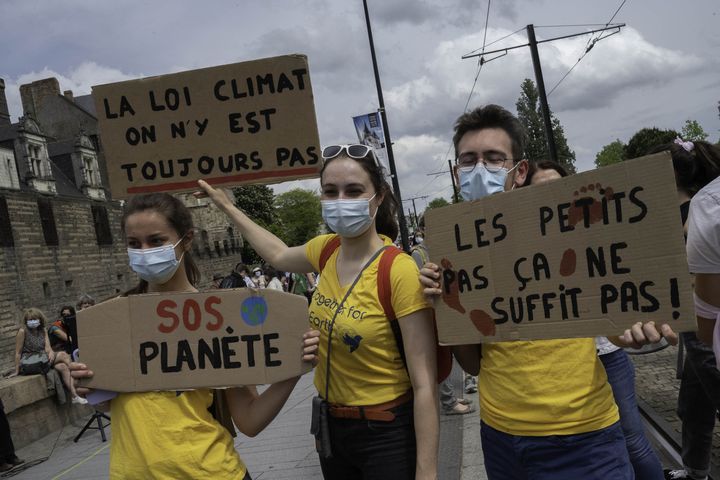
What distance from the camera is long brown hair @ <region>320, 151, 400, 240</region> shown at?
262 centimetres

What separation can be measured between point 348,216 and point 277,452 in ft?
13.2

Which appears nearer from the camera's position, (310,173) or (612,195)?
(612,195)

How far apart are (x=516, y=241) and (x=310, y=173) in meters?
0.86

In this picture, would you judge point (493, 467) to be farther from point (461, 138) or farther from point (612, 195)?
point (461, 138)

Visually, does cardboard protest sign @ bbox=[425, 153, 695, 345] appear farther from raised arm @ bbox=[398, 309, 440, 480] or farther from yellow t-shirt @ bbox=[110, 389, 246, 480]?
yellow t-shirt @ bbox=[110, 389, 246, 480]

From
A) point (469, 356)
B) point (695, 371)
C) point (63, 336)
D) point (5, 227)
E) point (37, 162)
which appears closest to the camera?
point (469, 356)

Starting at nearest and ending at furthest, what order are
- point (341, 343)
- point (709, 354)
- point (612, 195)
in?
point (612, 195) → point (341, 343) → point (709, 354)

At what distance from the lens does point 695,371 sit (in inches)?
139

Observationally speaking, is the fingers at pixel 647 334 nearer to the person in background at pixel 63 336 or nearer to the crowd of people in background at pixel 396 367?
the crowd of people in background at pixel 396 367

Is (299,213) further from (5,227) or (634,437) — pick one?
(634,437)

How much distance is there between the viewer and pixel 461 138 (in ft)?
8.25


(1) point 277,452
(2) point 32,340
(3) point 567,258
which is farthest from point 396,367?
(2) point 32,340

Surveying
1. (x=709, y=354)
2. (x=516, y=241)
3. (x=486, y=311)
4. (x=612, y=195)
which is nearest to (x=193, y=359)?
(x=486, y=311)

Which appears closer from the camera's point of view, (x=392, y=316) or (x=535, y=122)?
(x=392, y=316)
